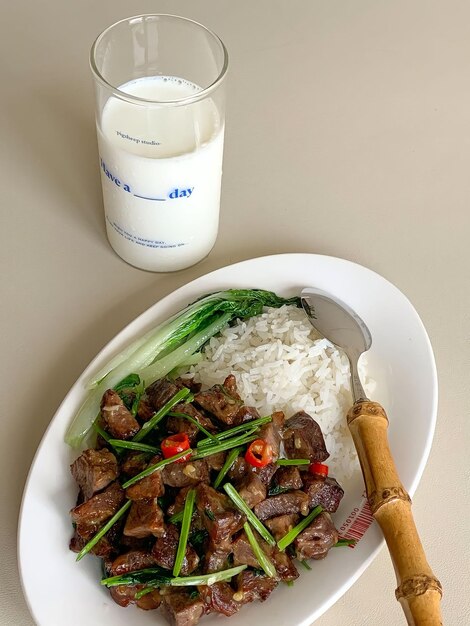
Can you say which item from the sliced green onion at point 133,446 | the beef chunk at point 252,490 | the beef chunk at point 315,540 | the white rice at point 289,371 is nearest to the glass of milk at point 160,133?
the white rice at point 289,371

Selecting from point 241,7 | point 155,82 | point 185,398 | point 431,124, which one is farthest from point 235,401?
point 241,7

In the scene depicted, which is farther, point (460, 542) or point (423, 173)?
point (423, 173)

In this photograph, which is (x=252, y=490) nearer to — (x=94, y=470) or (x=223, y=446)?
(x=223, y=446)

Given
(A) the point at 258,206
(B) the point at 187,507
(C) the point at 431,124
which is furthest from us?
(C) the point at 431,124

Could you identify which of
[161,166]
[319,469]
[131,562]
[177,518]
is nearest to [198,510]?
[177,518]

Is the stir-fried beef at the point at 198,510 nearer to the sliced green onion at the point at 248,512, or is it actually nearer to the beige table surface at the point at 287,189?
the sliced green onion at the point at 248,512

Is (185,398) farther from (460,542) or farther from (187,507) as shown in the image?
(460,542)

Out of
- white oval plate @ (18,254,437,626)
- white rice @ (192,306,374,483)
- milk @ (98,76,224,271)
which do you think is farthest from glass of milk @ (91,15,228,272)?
white rice @ (192,306,374,483)
